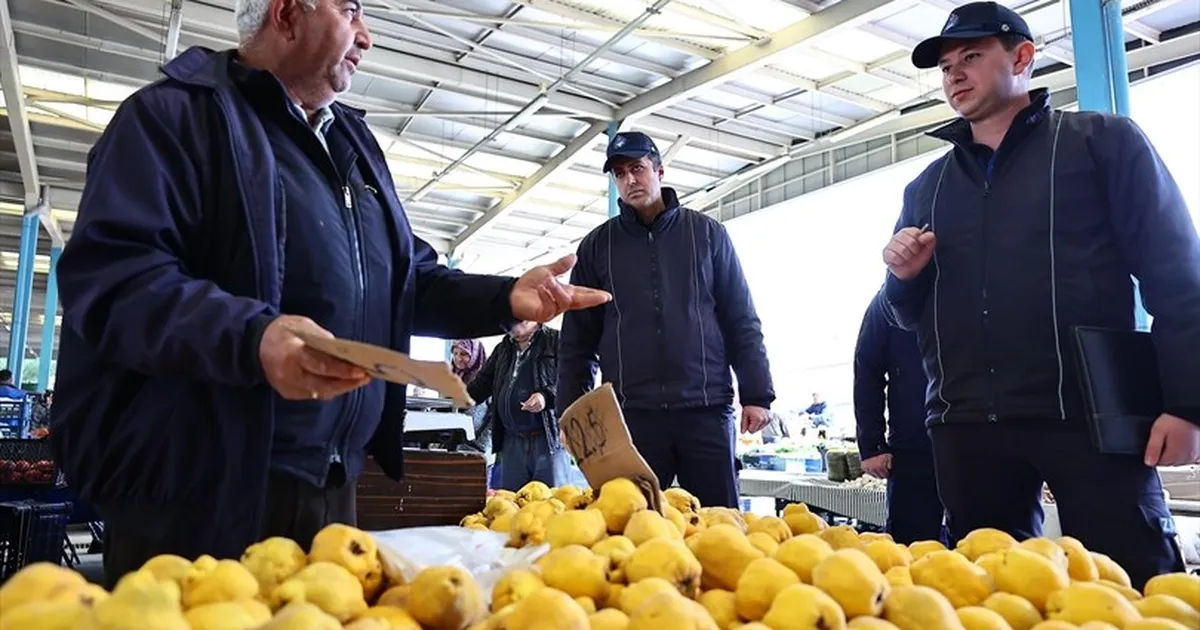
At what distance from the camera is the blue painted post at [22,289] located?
11.8 metres

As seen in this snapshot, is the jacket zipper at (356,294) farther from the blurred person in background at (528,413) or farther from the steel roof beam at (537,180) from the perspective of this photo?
the steel roof beam at (537,180)

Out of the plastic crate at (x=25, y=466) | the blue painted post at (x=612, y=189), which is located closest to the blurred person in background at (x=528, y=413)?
the plastic crate at (x=25, y=466)

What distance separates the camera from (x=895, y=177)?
964 centimetres

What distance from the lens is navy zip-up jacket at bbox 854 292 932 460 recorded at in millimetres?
3443

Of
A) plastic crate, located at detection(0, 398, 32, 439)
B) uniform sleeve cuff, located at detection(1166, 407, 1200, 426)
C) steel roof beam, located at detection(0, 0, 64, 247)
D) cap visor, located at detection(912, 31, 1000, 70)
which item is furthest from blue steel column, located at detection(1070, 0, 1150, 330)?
plastic crate, located at detection(0, 398, 32, 439)

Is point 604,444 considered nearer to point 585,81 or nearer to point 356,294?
point 356,294

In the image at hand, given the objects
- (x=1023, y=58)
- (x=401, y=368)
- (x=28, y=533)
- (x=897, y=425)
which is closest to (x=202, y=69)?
(x=401, y=368)

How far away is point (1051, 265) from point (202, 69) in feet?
5.44

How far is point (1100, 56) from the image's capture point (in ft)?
15.8

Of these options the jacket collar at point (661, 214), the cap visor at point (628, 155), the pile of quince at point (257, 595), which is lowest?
the pile of quince at point (257, 595)

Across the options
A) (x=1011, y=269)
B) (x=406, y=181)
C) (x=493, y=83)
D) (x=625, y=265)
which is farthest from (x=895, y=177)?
(x=1011, y=269)

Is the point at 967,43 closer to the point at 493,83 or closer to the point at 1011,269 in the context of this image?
the point at 1011,269

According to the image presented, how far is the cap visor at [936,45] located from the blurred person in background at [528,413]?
8.14 feet

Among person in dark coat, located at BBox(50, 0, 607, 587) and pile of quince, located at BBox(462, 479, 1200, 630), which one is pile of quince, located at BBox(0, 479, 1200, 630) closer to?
pile of quince, located at BBox(462, 479, 1200, 630)
